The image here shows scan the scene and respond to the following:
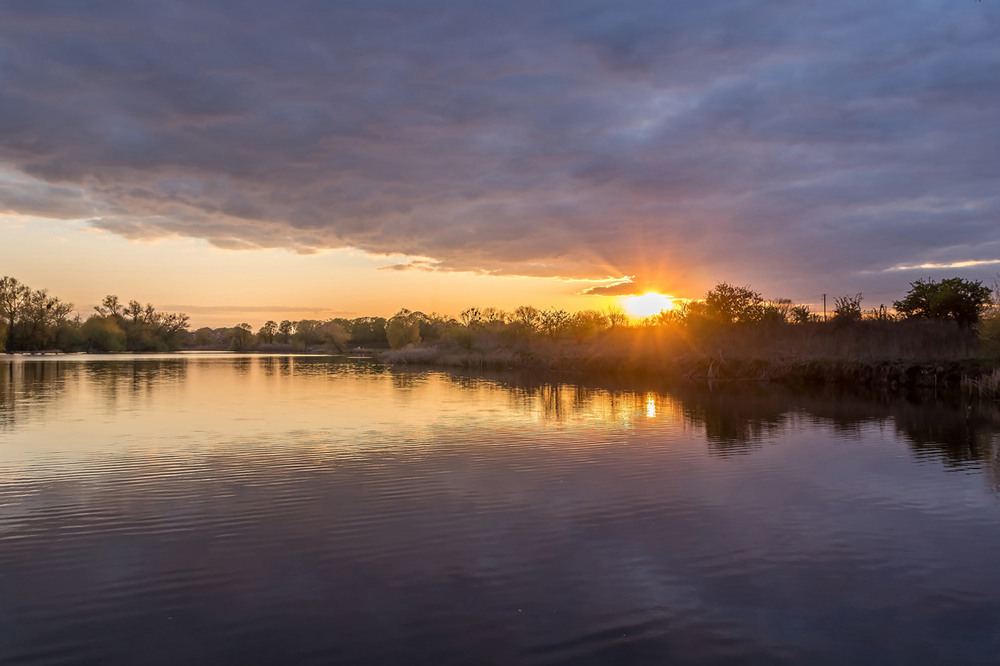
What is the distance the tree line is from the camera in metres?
44.2

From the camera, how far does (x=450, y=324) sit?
122250 millimetres

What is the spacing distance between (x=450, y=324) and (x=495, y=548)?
11408 cm

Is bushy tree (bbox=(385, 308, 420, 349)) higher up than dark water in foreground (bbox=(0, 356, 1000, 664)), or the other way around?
bushy tree (bbox=(385, 308, 420, 349))

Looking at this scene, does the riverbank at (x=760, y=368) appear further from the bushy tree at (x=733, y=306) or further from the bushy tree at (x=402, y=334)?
the bushy tree at (x=402, y=334)

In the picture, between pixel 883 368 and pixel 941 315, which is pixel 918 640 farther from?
pixel 941 315

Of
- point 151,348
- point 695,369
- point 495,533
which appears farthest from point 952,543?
point 151,348

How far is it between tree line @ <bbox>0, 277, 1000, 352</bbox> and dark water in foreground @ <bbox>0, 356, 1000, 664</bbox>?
23825mm

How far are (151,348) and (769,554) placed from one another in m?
137

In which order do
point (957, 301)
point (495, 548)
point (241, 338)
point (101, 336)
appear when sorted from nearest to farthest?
point (495, 548) < point (957, 301) < point (101, 336) < point (241, 338)

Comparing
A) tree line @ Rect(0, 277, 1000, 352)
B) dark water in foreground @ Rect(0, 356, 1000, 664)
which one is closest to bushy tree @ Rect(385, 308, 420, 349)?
tree line @ Rect(0, 277, 1000, 352)

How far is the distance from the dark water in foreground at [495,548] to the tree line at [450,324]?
938 inches

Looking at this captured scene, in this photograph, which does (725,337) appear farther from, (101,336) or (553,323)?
(101,336)

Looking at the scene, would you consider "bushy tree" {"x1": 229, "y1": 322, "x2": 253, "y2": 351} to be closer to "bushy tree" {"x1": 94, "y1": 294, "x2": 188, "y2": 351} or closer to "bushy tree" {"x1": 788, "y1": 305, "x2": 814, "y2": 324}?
"bushy tree" {"x1": 94, "y1": 294, "x2": 188, "y2": 351}

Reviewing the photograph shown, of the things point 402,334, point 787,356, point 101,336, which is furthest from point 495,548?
point 101,336
